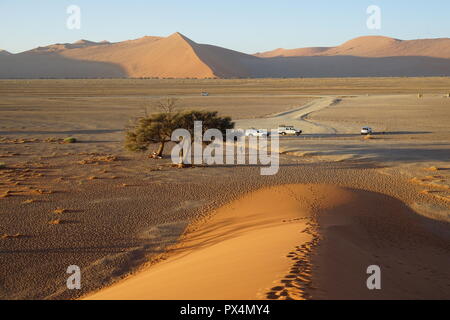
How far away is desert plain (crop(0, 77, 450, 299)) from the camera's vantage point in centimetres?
1089

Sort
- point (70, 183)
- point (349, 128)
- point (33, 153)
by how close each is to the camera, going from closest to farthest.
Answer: point (70, 183)
point (33, 153)
point (349, 128)

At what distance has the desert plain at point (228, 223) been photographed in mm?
10891

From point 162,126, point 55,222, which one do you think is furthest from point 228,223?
point 162,126

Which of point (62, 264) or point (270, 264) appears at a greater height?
point (270, 264)

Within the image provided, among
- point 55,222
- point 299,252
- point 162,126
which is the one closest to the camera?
point 299,252

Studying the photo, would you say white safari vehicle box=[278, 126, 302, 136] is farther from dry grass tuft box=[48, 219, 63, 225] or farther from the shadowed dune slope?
dry grass tuft box=[48, 219, 63, 225]

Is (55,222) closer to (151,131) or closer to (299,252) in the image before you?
(299,252)

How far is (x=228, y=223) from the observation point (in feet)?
60.4

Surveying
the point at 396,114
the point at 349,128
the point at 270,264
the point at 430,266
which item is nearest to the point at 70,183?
the point at 270,264

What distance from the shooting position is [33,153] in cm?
3562

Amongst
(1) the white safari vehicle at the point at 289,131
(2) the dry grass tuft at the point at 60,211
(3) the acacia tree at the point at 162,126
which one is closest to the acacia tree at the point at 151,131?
(3) the acacia tree at the point at 162,126

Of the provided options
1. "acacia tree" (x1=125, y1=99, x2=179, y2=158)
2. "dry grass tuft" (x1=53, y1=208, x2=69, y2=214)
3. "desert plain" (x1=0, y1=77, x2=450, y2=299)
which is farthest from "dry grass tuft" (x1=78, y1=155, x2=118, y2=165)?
"dry grass tuft" (x1=53, y1=208, x2=69, y2=214)
